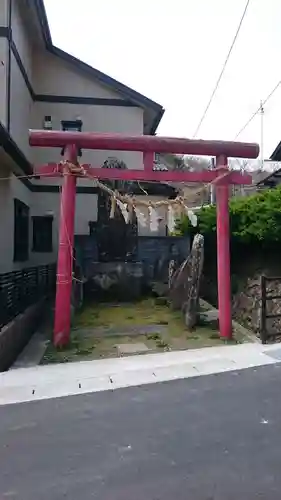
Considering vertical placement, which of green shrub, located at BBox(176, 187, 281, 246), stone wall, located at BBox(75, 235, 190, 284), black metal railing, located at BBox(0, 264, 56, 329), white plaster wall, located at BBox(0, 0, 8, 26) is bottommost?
black metal railing, located at BBox(0, 264, 56, 329)

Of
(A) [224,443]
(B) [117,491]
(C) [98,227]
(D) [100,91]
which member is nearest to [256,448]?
(A) [224,443]

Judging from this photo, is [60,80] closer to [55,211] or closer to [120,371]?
[55,211]

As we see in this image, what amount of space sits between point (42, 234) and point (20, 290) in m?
8.02

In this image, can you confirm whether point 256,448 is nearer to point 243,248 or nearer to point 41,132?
point 41,132

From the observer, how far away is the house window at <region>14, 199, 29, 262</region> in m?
12.6

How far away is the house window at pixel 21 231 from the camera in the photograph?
1258 centimetres

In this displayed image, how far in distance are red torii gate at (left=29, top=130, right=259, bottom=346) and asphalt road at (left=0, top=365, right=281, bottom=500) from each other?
316 centimetres

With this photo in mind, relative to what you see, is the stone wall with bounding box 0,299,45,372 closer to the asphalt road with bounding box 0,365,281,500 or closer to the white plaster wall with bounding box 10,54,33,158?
the asphalt road with bounding box 0,365,281,500

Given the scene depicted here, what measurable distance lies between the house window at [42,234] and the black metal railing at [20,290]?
3.69 m

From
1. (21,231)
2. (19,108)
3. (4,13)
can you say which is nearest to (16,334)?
(21,231)

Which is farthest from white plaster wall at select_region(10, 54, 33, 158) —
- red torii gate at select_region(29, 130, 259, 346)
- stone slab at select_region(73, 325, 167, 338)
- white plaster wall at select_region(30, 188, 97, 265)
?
stone slab at select_region(73, 325, 167, 338)

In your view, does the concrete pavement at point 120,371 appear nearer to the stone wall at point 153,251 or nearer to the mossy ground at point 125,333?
the mossy ground at point 125,333

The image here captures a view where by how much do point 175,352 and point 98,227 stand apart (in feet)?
25.9

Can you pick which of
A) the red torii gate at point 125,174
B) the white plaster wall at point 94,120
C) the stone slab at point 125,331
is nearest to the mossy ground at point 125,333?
the stone slab at point 125,331
